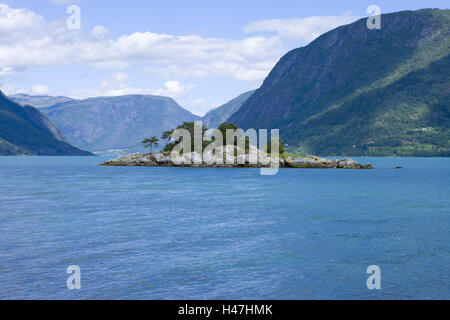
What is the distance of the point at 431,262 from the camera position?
35781 mm

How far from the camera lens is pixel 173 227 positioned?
168 feet

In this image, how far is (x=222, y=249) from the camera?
3962cm

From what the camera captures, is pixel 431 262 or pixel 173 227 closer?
pixel 431 262

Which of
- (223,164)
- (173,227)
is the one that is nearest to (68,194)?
(173,227)

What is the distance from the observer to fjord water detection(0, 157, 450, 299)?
28625 millimetres

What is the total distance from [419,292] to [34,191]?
81.3m

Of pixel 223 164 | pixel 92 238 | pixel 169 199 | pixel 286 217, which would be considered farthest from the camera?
pixel 223 164

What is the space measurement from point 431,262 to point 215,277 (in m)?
16.8

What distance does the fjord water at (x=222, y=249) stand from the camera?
28.6 m
